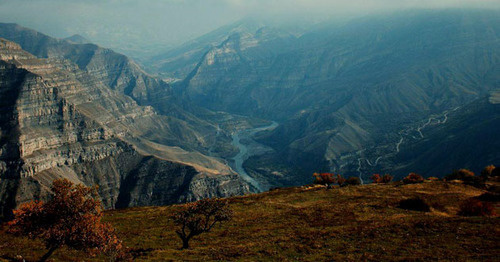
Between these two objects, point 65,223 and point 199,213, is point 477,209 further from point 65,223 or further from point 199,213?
point 65,223

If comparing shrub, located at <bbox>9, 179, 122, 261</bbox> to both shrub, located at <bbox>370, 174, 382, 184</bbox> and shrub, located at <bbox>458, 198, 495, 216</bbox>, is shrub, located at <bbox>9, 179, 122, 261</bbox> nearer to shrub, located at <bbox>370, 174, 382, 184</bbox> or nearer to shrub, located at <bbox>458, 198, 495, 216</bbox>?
shrub, located at <bbox>458, 198, 495, 216</bbox>

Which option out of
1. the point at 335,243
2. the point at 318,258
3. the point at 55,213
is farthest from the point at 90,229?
the point at 335,243

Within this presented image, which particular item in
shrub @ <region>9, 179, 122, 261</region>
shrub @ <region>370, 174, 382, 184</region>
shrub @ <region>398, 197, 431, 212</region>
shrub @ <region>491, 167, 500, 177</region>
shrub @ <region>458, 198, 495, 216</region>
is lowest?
shrub @ <region>370, 174, 382, 184</region>

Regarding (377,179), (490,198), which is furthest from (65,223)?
(377,179)

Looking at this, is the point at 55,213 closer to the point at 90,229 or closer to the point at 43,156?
the point at 90,229

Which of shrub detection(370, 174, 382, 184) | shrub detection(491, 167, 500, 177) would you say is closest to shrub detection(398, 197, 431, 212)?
shrub detection(491, 167, 500, 177)

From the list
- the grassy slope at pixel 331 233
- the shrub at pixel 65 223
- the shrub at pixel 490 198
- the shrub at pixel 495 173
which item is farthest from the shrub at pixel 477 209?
the shrub at pixel 65 223
